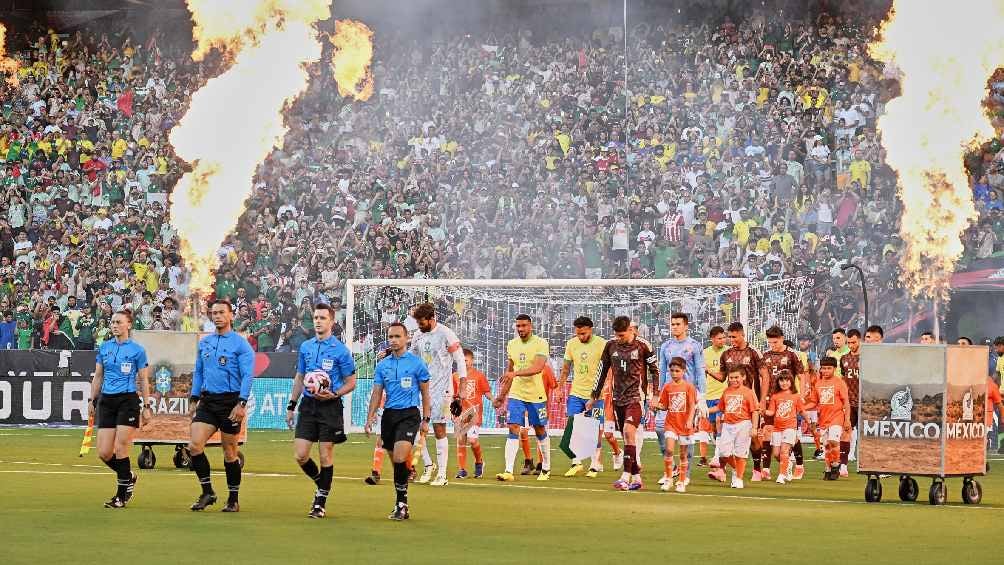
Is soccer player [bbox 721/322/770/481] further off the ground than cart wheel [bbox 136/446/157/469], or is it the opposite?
soccer player [bbox 721/322/770/481]

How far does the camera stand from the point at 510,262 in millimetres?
38125

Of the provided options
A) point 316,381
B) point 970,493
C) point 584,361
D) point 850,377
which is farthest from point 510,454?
point 316,381

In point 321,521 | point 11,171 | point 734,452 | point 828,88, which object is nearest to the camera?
point 321,521

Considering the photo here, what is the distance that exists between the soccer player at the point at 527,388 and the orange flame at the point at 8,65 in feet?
79.1

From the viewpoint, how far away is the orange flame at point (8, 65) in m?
43.0

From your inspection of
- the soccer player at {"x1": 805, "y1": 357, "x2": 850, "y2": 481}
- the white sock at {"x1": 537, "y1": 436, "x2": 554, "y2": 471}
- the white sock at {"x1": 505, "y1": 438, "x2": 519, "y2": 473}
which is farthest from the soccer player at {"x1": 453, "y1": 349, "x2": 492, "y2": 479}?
the soccer player at {"x1": 805, "y1": 357, "x2": 850, "y2": 481}

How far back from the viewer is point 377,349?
34.0 metres

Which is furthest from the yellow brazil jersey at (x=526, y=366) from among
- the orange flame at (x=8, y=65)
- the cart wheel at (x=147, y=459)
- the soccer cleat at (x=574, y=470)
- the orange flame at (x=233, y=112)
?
the orange flame at (x=8, y=65)

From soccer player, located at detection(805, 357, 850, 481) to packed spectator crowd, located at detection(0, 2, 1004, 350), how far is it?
9.61 metres

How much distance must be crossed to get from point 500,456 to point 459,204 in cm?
1289

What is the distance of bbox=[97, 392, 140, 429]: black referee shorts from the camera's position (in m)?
17.5

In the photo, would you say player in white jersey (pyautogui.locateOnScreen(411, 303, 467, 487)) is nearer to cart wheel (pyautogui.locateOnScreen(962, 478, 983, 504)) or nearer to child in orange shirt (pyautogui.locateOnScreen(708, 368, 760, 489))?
child in orange shirt (pyautogui.locateOnScreen(708, 368, 760, 489))

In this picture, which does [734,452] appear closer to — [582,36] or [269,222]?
[269,222]

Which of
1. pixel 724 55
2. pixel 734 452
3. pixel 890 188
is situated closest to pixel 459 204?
pixel 724 55
